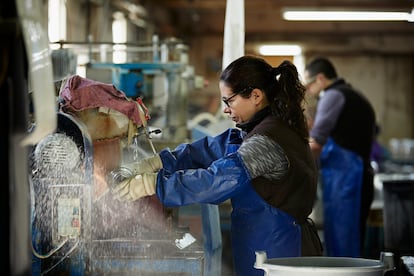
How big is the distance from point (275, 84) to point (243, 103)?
7.0 inches

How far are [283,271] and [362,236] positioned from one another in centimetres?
376

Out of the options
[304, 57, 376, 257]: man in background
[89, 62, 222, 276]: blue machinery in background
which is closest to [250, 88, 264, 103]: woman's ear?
[89, 62, 222, 276]: blue machinery in background

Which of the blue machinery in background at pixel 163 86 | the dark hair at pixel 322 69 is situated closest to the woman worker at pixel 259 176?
the blue machinery in background at pixel 163 86

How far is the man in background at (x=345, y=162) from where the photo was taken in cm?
632

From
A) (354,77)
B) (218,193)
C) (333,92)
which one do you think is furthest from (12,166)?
(354,77)

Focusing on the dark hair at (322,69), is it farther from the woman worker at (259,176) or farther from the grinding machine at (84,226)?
the grinding machine at (84,226)

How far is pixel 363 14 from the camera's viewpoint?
10617 mm

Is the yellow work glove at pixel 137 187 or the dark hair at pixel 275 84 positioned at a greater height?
the dark hair at pixel 275 84

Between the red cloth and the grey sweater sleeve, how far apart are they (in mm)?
586

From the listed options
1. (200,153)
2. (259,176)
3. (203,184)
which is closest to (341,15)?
(200,153)

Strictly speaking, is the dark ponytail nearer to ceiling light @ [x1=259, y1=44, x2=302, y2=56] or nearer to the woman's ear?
the woman's ear

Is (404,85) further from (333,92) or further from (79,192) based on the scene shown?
(79,192)

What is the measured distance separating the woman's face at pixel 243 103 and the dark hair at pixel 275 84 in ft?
0.06

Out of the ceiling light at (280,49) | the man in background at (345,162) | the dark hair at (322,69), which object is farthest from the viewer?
the ceiling light at (280,49)
